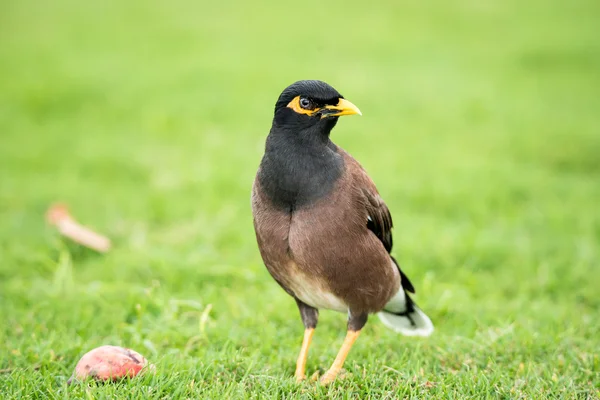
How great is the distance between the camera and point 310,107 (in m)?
3.85

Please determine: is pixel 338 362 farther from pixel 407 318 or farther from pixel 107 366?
pixel 107 366

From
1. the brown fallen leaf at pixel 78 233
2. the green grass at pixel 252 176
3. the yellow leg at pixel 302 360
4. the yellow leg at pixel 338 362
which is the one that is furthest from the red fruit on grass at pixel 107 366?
the brown fallen leaf at pixel 78 233

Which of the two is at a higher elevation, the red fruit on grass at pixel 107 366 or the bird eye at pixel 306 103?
the bird eye at pixel 306 103

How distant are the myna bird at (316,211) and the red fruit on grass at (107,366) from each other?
90cm

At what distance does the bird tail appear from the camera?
461 centimetres

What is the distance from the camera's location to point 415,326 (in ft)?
15.3

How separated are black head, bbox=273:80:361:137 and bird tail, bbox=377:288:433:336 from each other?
132 cm

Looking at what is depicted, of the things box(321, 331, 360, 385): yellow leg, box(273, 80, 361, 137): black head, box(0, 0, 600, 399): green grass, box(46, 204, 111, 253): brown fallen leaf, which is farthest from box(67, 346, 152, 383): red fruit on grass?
box(46, 204, 111, 253): brown fallen leaf

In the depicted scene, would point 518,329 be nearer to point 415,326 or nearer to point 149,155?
point 415,326

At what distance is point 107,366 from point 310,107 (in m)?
1.68

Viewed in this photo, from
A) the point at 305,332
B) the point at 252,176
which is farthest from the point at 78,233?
the point at 305,332

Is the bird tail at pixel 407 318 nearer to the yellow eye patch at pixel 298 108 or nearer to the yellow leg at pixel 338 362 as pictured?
the yellow leg at pixel 338 362

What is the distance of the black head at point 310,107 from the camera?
3829mm

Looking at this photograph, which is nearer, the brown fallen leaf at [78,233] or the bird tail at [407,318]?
the bird tail at [407,318]
